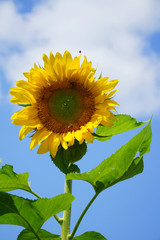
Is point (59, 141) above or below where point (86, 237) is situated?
above

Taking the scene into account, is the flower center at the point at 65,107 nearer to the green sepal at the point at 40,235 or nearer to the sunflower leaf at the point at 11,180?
the sunflower leaf at the point at 11,180

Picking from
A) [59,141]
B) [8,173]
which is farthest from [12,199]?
[59,141]

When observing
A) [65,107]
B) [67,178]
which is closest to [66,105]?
[65,107]

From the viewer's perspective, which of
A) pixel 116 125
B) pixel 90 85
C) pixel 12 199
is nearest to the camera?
pixel 12 199

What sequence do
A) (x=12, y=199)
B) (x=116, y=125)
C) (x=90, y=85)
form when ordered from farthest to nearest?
(x=116, y=125), (x=90, y=85), (x=12, y=199)

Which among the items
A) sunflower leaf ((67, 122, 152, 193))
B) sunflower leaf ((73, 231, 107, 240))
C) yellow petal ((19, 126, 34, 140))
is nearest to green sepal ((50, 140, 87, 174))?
sunflower leaf ((67, 122, 152, 193))

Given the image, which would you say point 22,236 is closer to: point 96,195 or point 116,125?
point 96,195

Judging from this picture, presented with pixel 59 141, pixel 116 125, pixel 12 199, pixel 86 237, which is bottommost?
pixel 86 237

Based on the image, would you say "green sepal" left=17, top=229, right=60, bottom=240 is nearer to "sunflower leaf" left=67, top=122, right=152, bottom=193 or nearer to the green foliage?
the green foliage

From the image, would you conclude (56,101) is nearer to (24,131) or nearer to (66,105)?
(66,105)
